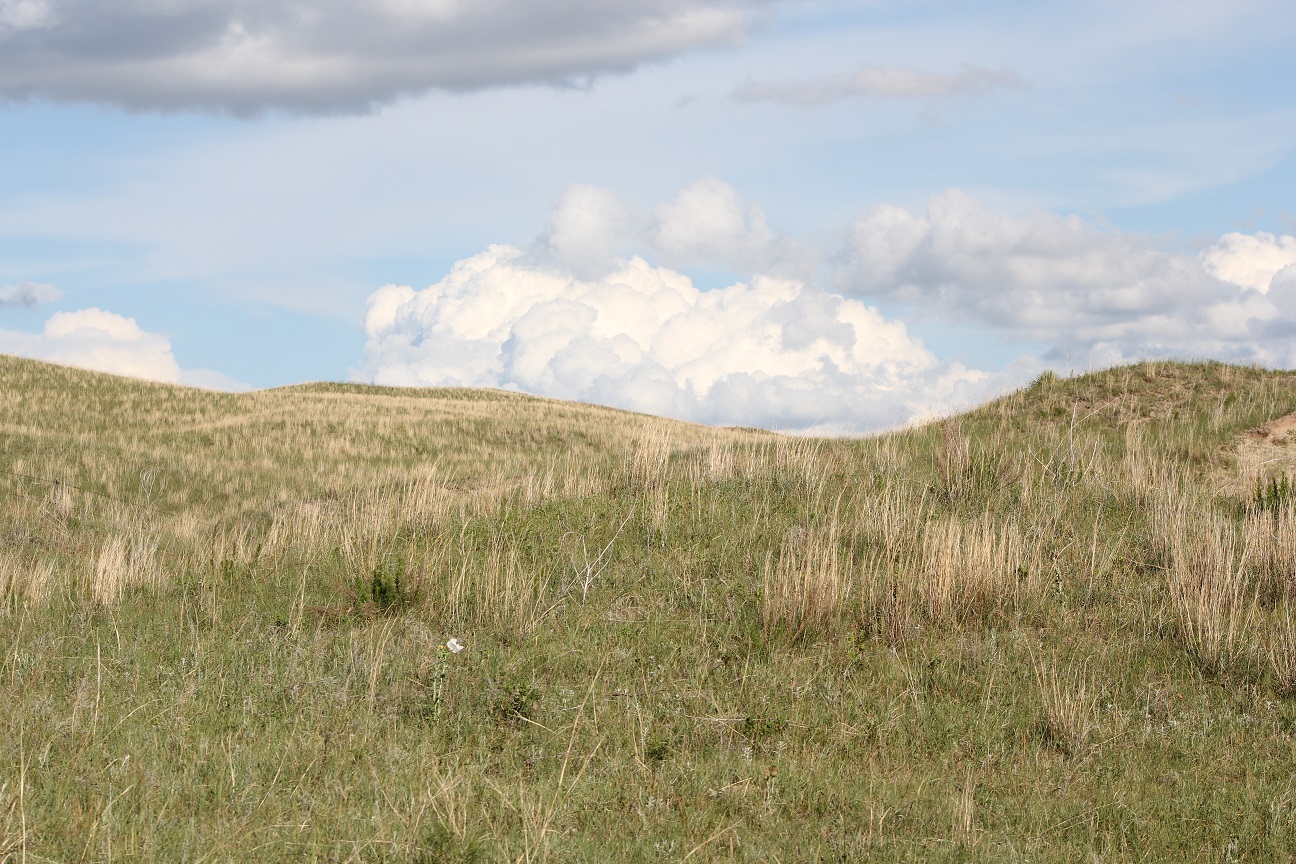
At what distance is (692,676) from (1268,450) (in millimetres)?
11111

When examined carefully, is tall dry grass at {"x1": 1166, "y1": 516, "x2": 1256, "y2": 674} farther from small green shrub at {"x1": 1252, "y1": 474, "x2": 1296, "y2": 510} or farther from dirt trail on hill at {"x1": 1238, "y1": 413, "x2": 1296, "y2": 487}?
dirt trail on hill at {"x1": 1238, "y1": 413, "x2": 1296, "y2": 487}

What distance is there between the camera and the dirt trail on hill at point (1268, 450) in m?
12.8

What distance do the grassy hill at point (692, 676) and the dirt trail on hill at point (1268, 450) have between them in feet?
0.96

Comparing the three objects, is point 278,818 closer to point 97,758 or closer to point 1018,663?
point 97,758

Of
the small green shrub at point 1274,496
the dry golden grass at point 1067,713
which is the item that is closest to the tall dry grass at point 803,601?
the dry golden grass at point 1067,713

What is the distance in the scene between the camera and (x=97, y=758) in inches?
205

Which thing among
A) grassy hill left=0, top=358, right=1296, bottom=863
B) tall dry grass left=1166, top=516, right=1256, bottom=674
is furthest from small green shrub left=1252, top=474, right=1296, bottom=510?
tall dry grass left=1166, top=516, right=1256, bottom=674

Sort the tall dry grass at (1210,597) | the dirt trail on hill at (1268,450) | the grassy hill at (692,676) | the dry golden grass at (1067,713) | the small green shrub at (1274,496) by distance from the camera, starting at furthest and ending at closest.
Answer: the dirt trail on hill at (1268,450) < the small green shrub at (1274,496) < the tall dry grass at (1210,597) < the dry golden grass at (1067,713) < the grassy hill at (692,676)

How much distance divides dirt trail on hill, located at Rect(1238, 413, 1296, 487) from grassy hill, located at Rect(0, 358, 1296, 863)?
0.29 m

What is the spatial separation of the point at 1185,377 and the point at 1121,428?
268cm

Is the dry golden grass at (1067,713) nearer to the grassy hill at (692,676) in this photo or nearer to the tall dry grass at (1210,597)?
the grassy hill at (692,676)

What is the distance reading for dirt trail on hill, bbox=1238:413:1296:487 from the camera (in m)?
12.8

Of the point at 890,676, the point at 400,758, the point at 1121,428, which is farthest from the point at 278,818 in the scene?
the point at 1121,428

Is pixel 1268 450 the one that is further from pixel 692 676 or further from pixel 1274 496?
pixel 692 676
